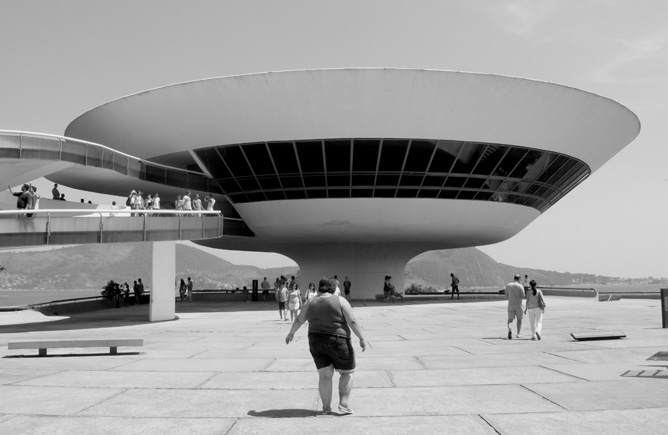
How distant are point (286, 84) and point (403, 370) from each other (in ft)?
64.6

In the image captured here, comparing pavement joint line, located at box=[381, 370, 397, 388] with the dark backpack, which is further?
the dark backpack

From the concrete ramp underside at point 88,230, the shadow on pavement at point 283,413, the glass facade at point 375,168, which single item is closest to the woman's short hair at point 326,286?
the shadow on pavement at point 283,413

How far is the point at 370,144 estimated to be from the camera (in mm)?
30344

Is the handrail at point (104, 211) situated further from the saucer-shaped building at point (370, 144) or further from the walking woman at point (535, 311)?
the walking woman at point (535, 311)

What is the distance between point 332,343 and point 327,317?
0.95 feet

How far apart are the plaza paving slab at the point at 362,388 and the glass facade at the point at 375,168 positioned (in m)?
15.8

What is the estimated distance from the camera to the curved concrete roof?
2803 centimetres

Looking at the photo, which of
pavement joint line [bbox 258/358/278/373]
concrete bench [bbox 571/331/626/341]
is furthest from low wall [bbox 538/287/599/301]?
pavement joint line [bbox 258/358/278/373]

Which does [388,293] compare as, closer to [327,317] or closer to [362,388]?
[362,388]

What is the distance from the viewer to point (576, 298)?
126 feet

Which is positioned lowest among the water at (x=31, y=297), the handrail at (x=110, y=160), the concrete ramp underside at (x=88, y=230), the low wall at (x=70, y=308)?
the water at (x=31, y=297)

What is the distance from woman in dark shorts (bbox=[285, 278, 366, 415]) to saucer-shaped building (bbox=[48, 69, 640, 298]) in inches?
851

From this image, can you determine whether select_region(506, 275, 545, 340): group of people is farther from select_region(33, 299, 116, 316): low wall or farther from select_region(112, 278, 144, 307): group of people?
select_region(112, 278, 144, 307): group of people

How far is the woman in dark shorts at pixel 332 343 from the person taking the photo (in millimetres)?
7020
